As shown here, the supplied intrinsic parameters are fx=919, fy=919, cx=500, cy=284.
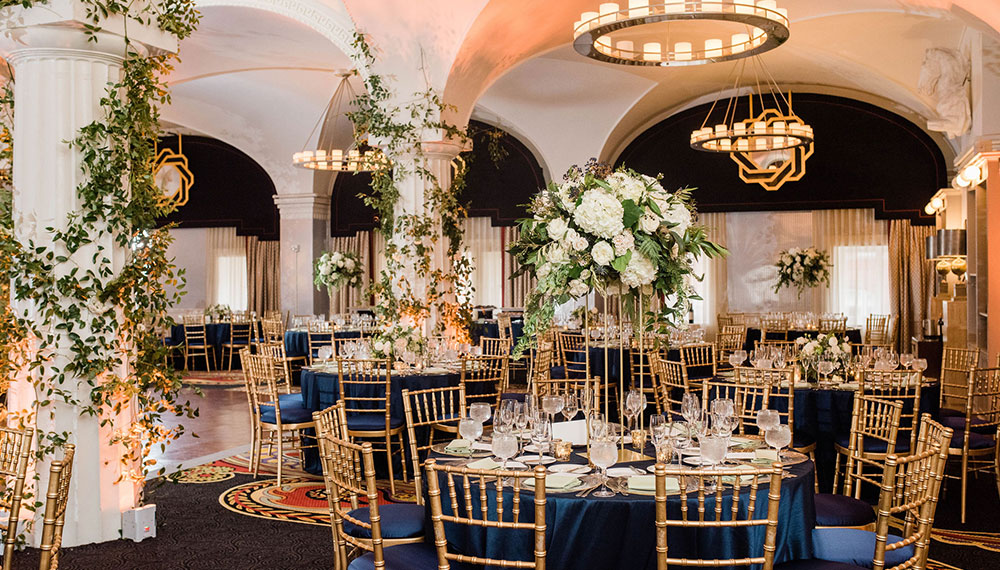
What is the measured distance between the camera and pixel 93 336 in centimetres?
497

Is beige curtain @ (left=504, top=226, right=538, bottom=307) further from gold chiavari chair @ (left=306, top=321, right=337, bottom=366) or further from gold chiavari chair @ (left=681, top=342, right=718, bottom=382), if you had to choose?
gold chiavari chair @ (left=681, top=342, right=718, bottom=382)

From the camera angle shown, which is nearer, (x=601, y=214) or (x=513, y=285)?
(x=601, y=214)

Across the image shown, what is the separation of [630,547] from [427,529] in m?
0.87

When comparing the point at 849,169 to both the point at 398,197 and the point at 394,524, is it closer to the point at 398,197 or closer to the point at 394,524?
the point at 398,197

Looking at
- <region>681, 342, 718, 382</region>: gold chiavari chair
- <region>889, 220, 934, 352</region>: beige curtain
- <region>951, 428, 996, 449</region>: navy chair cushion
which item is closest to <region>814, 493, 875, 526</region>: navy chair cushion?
<region>951, 428, 996, 449</region>: navy chair cushion

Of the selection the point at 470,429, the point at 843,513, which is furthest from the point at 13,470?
the point at 843,513

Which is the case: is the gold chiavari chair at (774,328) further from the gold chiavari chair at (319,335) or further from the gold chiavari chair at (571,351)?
→ the gold chiavari chair at (319,335)

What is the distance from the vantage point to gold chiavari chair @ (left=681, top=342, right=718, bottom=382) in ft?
31.8

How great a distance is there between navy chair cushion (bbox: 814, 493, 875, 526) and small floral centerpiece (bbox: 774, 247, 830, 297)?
35.4ft

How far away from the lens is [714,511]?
322 cm

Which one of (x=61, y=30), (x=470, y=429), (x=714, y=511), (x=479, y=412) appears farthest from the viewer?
(x=61, y=30)

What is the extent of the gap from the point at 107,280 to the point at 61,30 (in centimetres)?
135

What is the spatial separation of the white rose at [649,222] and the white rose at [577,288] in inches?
12.6

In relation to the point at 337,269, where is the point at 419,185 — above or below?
above
